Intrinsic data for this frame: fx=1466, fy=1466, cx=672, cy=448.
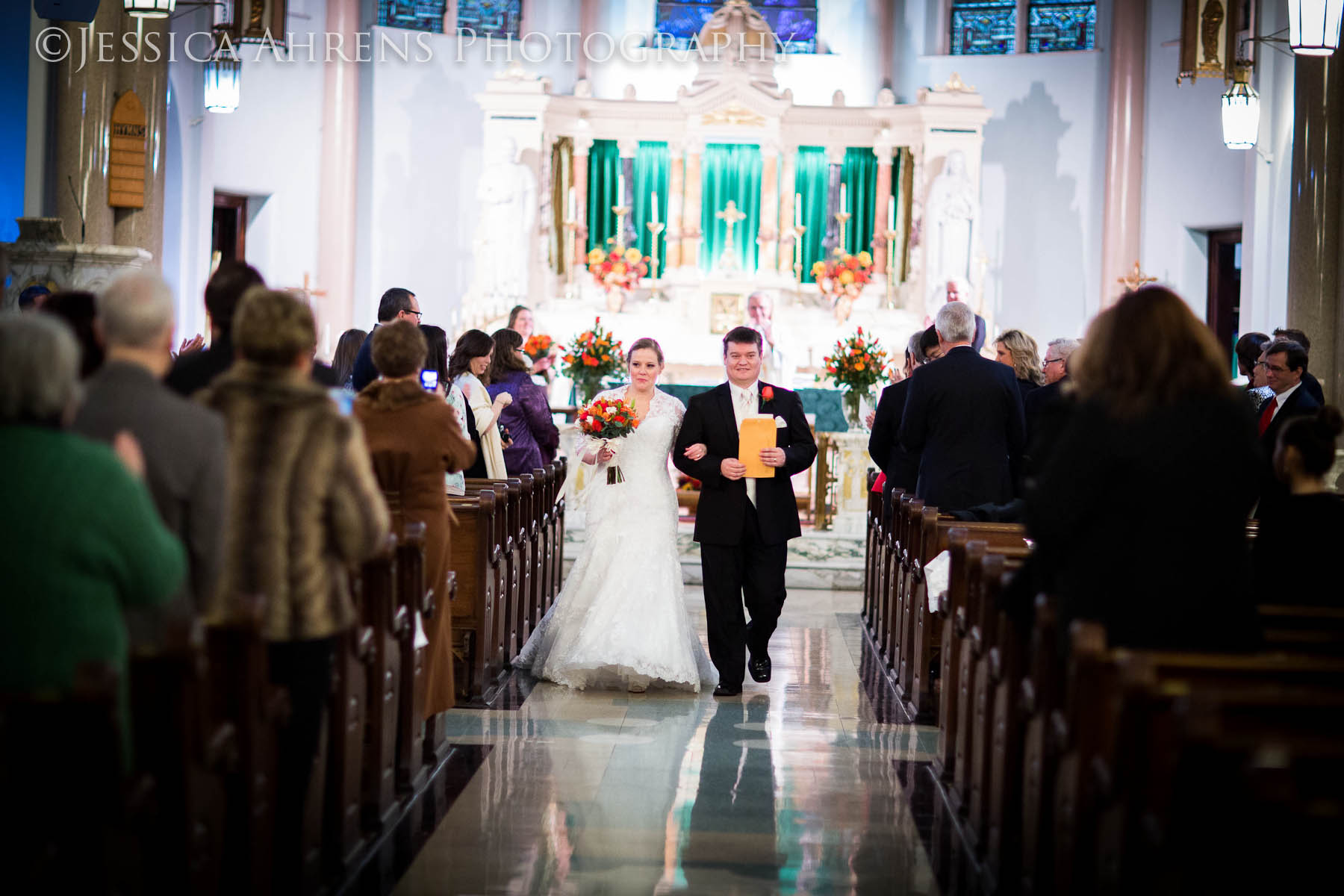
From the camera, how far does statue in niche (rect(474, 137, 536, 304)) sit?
47.4 feet

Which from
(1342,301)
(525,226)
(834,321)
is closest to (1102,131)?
(834,321)

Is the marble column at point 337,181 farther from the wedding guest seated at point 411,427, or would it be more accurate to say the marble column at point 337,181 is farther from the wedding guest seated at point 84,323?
the wedding guest seated at point 84,323

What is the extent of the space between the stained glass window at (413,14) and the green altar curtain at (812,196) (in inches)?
170

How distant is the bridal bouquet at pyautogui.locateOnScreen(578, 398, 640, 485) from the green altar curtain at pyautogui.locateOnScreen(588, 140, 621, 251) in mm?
8850

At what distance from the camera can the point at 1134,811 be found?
8.61ft

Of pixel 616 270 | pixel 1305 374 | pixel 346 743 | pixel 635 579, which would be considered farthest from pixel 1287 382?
pixel 616 270

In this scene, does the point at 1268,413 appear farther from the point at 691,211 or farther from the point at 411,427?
the point at 691,211

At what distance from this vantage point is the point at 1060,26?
1602cm

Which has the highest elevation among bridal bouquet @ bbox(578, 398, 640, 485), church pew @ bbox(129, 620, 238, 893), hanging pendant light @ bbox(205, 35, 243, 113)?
hanging pendant light @ bbox(205, 35, 243, 113)

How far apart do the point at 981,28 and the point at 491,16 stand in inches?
213

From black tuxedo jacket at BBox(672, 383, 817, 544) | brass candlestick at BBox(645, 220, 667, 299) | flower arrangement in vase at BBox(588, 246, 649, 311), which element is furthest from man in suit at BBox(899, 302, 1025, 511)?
brass candlestick at BBox(645, 220, 667, 299)

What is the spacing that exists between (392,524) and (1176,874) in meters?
3.20

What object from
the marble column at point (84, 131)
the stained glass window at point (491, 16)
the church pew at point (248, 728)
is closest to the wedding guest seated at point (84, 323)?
the church pew at point (248, 728)

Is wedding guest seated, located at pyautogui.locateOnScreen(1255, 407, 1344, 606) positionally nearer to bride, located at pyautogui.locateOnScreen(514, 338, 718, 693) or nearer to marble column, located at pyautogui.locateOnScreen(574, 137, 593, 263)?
bride, located at pyautogui.locateOnScreen(514, 338, 718, 693)
